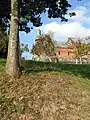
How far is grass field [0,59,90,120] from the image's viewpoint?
9539mm

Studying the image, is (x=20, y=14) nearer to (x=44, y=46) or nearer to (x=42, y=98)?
(x=42, y=98)

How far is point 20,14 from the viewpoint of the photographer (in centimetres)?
1412

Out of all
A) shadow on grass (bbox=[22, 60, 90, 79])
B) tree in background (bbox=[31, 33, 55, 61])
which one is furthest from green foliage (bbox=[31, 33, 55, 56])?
shadow on grass (bbox=[22, 60, 90, 79])

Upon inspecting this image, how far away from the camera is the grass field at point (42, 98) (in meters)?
9.54

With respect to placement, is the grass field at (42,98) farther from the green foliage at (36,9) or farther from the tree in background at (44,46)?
the tree in background at (44,46)

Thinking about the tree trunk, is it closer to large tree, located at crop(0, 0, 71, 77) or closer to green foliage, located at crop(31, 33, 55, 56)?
large tree, located at crop(0, 0, 71, 77)

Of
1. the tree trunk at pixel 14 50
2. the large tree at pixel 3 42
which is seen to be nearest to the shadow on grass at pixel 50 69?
the tree trunk at pixel 14 50

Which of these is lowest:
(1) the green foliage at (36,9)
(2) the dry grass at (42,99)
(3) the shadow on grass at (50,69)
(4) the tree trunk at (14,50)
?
(2) the dry grass at (42,99)

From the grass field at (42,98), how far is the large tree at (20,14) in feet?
1.98

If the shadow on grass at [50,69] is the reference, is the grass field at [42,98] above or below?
below

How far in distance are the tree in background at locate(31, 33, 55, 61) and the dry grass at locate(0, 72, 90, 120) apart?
54.8m

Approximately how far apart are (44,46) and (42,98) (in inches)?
2247

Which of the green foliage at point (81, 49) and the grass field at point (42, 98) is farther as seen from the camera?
the green foliage at point (81, 49)

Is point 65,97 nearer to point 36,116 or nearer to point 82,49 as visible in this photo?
point 36,116
